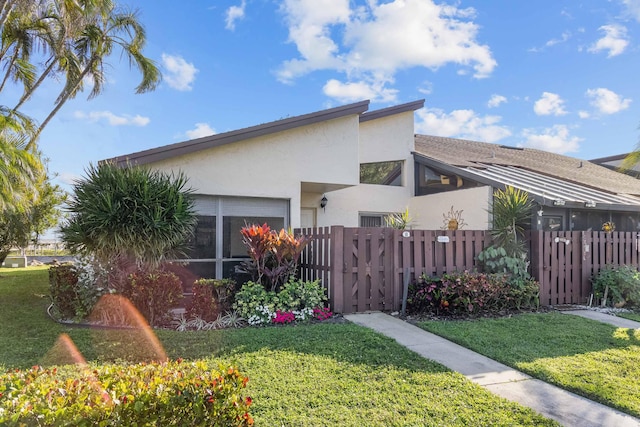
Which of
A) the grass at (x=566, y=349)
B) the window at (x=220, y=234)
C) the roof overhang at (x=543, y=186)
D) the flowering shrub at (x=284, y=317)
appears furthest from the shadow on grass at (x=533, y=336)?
the window at (x=220, y=234)

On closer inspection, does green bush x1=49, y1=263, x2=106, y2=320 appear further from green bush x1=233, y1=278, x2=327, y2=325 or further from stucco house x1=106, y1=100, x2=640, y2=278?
green bush x1=233, y1=278, x2=327, y2=325

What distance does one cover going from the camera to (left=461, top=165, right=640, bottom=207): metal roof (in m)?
9.78

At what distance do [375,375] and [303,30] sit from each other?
36.5 feet

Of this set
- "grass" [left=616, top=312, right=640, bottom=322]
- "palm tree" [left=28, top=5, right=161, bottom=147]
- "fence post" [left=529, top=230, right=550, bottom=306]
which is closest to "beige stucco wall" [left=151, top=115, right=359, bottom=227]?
"fence post" [left=529, top=230, right=550, bottom=306]

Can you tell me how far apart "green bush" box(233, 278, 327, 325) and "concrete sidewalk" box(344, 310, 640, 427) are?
1.49m

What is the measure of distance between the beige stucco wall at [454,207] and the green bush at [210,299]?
22.4ft

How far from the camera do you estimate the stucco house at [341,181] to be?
9.05m

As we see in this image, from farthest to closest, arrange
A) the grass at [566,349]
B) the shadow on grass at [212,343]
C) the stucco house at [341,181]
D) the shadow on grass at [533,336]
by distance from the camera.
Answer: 1. the stucco house at [341,181]
2. the shadow on grass at [533,336]
3. the shadow on grass at [212,343]
4. the grass at [566,349]

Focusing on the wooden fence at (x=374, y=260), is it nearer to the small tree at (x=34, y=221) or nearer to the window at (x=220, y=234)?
the window at (x=220, y=234)

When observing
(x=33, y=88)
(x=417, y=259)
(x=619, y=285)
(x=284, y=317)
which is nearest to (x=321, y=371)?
(x=284, y=317)

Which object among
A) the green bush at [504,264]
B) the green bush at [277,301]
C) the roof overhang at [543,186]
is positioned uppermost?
the roof overhang at [543,186]

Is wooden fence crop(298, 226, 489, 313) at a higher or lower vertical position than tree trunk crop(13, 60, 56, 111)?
lower

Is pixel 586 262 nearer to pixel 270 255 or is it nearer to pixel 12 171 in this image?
pixel 270 255

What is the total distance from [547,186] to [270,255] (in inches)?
330
